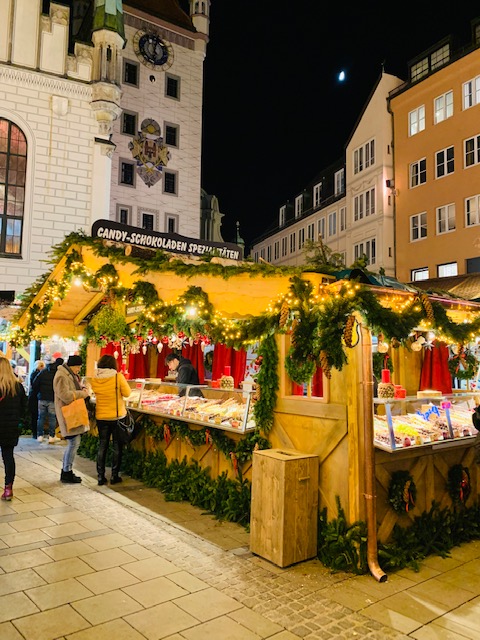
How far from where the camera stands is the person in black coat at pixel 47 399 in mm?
12828

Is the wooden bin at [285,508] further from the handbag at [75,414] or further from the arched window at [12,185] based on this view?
the arched window at [12,185]

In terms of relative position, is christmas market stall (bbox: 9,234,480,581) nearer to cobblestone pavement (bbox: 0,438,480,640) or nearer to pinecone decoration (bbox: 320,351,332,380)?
pinecone decoration (bbox: 320,351,332,380)

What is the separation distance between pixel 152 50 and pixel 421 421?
1172 inches

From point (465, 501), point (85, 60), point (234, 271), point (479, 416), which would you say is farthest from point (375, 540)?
point (85, 60)

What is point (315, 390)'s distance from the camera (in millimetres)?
9219

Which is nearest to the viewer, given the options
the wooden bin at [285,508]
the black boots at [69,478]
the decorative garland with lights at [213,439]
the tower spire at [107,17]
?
the wooden bin at [285,508]

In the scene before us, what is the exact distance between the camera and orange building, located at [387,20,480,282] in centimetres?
2142

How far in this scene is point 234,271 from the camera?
656 cm

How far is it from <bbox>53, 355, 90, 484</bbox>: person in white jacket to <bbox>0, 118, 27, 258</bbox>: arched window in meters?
10.7

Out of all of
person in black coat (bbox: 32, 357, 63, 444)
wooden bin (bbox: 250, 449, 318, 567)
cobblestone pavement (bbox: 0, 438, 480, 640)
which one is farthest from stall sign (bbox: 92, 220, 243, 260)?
person in black coat (bbox: 32, 357, 63, 444)

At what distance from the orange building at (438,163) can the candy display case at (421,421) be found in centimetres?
1618

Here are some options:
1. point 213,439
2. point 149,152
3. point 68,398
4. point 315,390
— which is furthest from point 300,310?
point 149,152

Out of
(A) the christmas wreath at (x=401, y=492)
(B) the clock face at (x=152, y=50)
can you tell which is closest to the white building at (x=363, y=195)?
(B) the clock face at (x=152, y=50)

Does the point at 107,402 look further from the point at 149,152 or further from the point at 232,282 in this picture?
the point at 149,152
